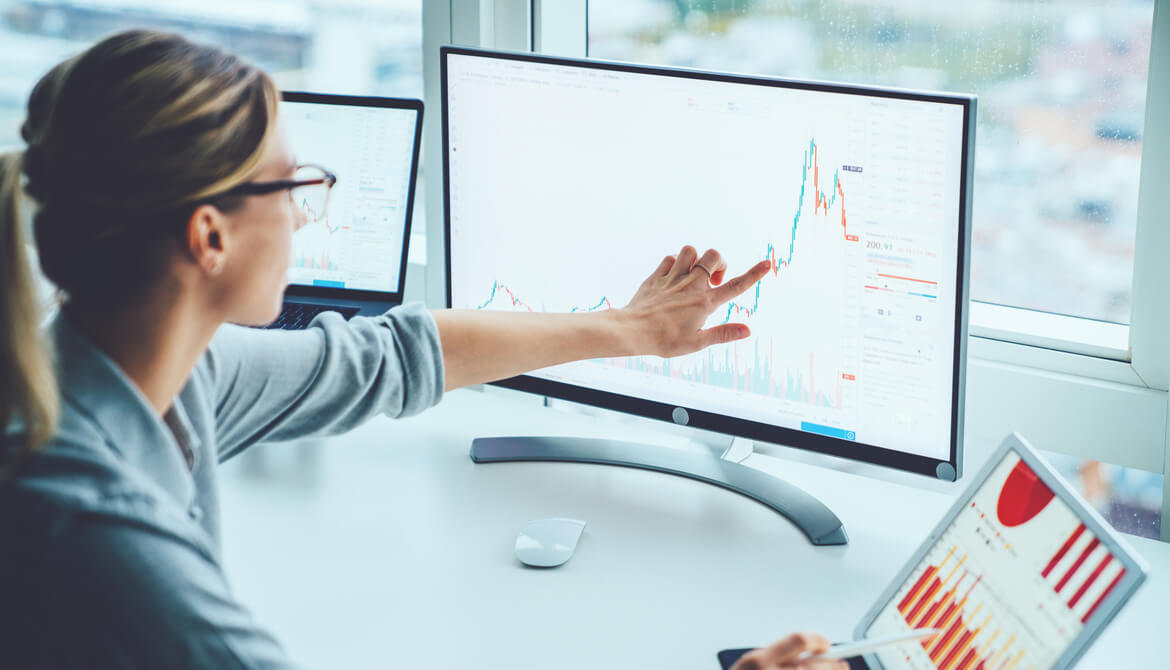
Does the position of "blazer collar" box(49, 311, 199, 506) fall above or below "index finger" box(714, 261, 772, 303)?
below

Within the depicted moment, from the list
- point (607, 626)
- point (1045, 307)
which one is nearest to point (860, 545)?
point (607, 626)

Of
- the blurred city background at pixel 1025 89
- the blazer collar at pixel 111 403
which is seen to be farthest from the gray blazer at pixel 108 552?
the blurred city background at pixel 1025 89

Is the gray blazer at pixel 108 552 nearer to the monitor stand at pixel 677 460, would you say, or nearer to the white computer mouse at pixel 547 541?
the white computer mouse at pixel 547 541

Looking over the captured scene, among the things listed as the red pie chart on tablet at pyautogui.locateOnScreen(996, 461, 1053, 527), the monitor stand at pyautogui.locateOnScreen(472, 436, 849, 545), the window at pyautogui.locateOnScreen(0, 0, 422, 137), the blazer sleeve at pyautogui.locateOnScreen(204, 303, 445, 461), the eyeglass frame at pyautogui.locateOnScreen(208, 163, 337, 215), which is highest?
the window at pyautogui.locateOnScreen(0, 0, 422, 137)

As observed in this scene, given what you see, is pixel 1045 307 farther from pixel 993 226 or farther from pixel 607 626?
pixel 607 626

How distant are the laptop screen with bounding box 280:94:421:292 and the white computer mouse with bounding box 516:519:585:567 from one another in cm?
52

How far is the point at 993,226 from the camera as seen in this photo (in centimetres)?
142

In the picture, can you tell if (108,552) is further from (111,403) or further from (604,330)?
(604,330)

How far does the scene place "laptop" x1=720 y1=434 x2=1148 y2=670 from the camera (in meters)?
0.81

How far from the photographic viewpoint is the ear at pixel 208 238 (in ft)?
2.67

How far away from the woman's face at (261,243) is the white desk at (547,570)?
1.05ft

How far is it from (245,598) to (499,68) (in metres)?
0.67

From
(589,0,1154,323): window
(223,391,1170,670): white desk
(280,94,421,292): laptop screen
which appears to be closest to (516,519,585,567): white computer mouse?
(223,391,1170,670): white desk

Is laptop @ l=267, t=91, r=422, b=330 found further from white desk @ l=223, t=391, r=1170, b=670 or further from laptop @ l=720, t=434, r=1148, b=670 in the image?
laptop @ l=720, t=434, r=1148, b=670
